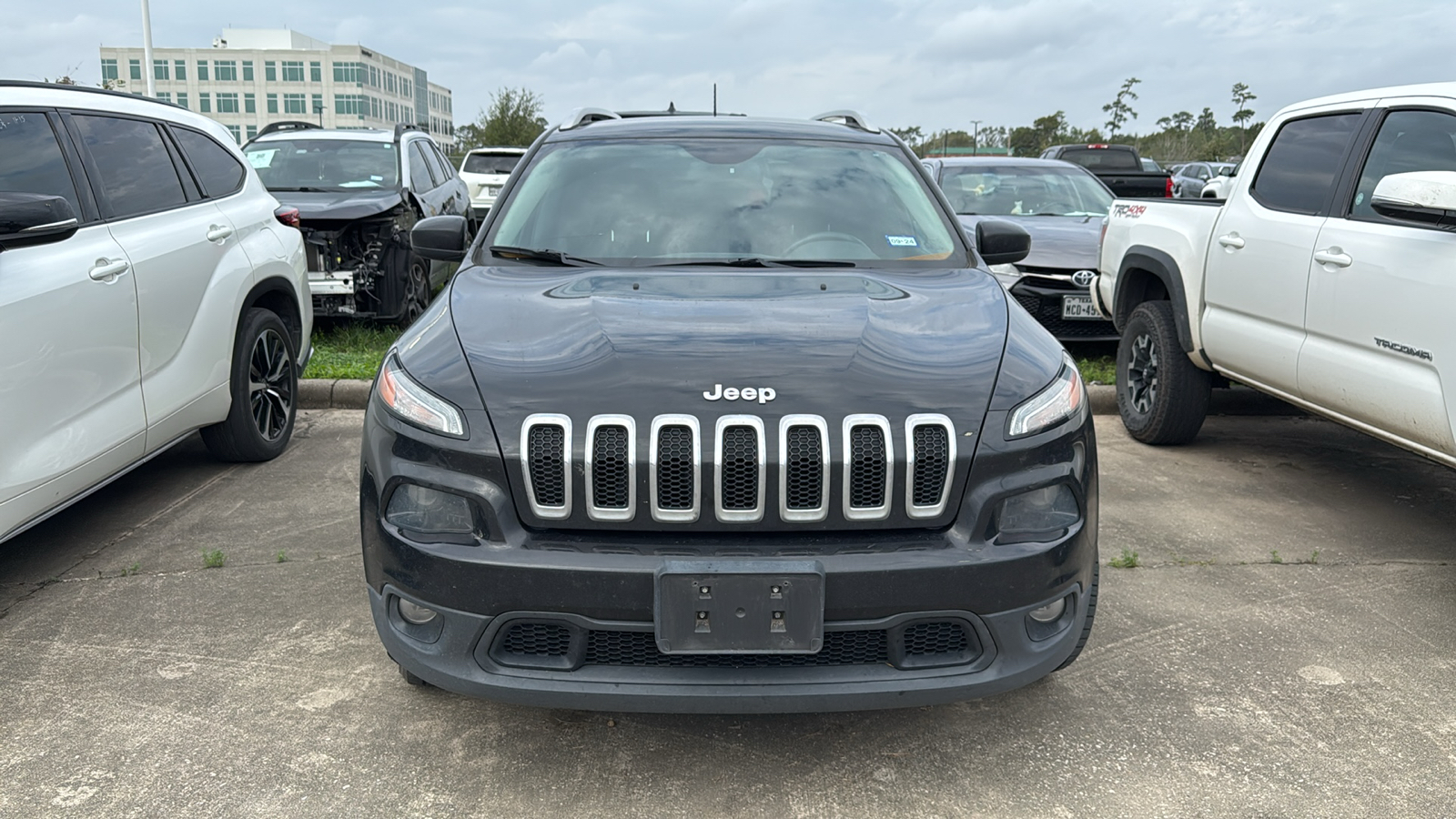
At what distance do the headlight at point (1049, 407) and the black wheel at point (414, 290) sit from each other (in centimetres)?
655

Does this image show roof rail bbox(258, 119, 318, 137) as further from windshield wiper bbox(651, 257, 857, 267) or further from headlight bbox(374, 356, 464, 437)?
headlight bbox(374, 356, 464, 437)

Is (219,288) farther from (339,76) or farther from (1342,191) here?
(339,76)

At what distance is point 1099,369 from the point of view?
753 cm

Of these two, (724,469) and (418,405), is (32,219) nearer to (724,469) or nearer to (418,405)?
(418,405)

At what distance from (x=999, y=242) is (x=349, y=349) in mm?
5524

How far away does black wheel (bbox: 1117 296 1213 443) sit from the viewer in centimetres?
582

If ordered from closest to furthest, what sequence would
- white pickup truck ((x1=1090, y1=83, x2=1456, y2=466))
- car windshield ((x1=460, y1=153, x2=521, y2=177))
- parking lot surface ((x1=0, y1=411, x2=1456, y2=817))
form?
parking lot surface ((x1=0, y1=411, x2=1456, y2=817))
white pickup truck ((x1=1090, y1=83, x2=1456, y2=466))
car windshield ((x1=460, y1=153, x2=521, y2=177))

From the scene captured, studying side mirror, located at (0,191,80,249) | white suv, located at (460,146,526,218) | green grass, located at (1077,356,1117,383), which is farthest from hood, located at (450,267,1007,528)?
white suv, located at (460,146,526,218)

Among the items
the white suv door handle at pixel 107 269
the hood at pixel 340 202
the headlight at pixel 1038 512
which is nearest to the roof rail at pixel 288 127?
the hood at pixel 340 202

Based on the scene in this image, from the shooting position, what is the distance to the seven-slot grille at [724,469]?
2.47 meters

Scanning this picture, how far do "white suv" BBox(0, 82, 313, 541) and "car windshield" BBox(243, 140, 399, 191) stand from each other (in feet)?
11.2

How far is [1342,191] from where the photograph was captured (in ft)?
14.9

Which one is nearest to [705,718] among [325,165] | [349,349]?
[349,349]

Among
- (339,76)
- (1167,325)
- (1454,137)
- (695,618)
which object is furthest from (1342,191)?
(339,76)
